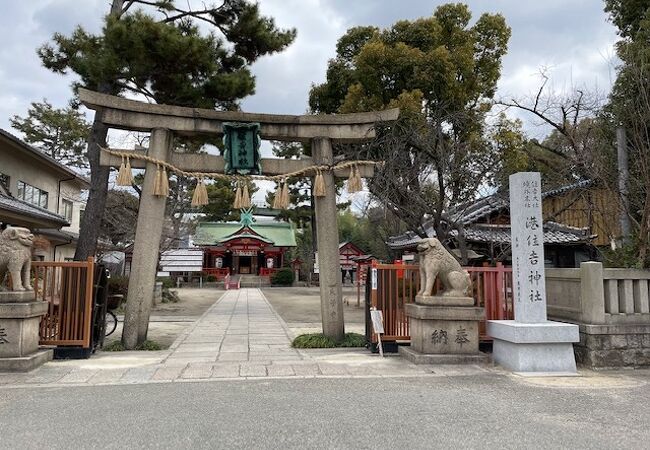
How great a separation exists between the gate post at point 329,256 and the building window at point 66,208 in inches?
785

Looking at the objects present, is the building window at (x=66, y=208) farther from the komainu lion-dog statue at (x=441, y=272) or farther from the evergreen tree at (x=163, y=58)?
the komainu lion-dog statue at (x=441, y=272)

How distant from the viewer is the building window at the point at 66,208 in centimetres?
2488

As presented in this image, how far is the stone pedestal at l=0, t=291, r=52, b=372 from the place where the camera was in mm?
6984

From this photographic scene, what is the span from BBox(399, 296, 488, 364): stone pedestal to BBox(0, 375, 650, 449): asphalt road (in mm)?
1171

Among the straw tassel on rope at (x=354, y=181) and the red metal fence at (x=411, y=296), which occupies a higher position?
the straw tassel on rope at (x=354, y=181)

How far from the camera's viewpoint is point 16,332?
7.07 metres

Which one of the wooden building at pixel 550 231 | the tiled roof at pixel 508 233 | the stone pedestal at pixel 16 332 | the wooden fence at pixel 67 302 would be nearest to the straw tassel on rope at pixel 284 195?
the wooden fence at pixel 67 302

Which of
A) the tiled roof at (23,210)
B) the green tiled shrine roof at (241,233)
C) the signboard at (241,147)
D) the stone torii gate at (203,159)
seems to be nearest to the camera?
the stone torii gate at (203,159)

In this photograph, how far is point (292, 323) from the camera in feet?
47.9

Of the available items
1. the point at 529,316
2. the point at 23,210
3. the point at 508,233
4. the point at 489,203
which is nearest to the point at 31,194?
the point at 23,210

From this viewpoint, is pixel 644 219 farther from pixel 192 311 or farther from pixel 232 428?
pixel 192 311

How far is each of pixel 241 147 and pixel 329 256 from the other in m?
2.81

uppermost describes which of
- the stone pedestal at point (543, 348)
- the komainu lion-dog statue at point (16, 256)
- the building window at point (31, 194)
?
the building window at point (31, 194)

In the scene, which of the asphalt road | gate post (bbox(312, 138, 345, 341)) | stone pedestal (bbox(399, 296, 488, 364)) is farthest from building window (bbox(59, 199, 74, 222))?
stone pedestal (bbox(399, 296, 488, 364))
